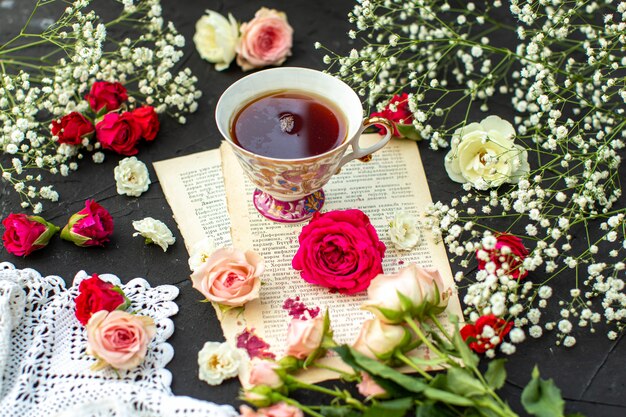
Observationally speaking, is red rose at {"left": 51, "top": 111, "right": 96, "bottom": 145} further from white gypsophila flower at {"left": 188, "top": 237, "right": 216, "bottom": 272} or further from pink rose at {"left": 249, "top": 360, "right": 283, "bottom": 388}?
pink rose at {"left": 249, "top": 360, "right": 283, "bottom": 388}

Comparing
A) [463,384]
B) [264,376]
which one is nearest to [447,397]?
[463,384]

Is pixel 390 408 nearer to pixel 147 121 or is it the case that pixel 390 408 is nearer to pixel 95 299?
pixel 95 299

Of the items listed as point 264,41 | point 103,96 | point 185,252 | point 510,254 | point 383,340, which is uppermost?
point 264,41

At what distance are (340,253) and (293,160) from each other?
19cm

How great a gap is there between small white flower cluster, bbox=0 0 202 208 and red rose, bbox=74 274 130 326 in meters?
0.27

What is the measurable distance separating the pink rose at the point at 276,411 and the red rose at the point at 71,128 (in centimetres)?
71

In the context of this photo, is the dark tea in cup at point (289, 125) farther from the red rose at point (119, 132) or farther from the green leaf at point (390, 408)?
the green leaf at point (390, 408)

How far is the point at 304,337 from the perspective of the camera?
102 centimetres

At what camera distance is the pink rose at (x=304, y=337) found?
1.02 metres

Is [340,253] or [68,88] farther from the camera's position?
[68,88]

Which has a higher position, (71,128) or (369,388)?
(71,128)

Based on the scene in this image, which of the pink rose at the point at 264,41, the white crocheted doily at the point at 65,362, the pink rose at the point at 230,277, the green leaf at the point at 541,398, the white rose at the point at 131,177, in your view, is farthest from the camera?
the pink rose at the point at 264,41

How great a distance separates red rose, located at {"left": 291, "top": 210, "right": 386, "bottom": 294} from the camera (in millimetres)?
1148

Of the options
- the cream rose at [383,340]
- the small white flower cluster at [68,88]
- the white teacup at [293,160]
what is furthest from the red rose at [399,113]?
the cream rose at [383,340]
